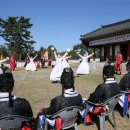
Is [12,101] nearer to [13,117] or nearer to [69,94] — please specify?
[13,117]

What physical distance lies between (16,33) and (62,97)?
4433 cm

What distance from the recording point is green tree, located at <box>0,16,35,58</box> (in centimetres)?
4856

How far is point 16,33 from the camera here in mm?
48625

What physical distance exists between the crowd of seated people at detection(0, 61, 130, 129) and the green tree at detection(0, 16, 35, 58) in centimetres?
4209

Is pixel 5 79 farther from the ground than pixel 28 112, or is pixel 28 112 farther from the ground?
pixel 5 79

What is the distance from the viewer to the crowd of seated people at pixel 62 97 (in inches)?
182

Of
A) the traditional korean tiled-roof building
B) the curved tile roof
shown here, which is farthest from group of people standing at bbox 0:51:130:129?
the curved tile roof

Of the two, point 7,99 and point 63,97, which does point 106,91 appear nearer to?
point 63,97

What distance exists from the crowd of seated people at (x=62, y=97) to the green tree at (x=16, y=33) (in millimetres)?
42092

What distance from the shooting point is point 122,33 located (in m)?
23.0

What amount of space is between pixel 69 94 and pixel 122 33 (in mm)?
18389

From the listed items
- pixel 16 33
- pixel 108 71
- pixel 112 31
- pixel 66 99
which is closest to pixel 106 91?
pixel 108 71

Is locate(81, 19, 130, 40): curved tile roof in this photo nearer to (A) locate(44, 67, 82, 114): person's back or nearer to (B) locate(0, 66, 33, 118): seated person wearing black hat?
(A) locate(44, 67, 82, 114): person's back

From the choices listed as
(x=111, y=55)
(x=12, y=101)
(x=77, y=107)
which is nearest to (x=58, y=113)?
(x=77, y=107)
